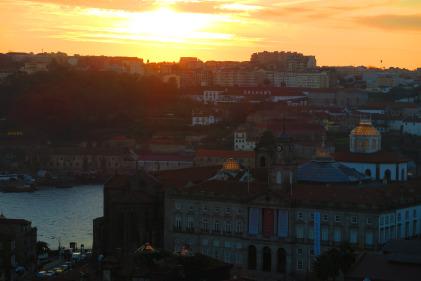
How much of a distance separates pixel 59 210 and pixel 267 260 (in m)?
12.1

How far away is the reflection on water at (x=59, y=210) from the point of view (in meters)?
25.2

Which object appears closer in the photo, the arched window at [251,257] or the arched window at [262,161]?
the arched window at [251,257]

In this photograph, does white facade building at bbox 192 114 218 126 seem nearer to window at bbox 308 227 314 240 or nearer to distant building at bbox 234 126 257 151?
distant building at bbox 234 126 257 151

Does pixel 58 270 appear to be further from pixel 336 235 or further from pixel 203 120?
pixel 203 120

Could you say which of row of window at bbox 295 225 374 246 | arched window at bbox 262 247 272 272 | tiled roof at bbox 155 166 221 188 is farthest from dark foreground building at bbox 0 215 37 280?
row of window at bbox 295 225 374 246

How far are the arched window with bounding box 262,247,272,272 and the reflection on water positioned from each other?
5.27 metres

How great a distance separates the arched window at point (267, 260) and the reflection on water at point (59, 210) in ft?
17.3

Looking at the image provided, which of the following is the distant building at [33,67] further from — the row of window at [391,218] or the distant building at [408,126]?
the row of window at [391,218]

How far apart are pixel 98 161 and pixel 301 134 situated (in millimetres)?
7972

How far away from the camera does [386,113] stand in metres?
52.8

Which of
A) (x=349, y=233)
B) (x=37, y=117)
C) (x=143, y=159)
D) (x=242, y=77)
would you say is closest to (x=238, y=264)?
(x=349, y=233)

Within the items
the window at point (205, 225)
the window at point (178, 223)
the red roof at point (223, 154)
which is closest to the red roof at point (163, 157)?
Answer: the red roof at point (223, 154)

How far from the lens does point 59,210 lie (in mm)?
30547

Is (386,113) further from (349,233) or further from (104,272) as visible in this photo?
(104,272)
